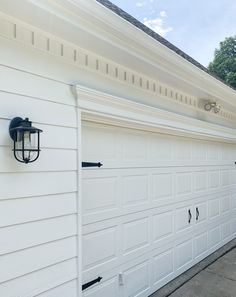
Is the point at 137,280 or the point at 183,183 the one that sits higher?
the point at 183,183

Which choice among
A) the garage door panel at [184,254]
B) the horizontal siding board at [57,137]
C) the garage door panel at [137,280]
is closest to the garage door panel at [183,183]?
the garage door panel at [184,254]

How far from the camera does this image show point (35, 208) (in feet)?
6.55

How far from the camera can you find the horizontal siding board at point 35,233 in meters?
1.83

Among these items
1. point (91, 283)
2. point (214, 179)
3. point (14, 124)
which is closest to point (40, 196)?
point (14, 124)

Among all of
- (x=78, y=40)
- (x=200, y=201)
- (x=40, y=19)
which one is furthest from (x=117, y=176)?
(x=200, y=201)

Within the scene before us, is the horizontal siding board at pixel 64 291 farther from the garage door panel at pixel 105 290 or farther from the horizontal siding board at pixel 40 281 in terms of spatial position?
the garage door panel at pixel 105 290

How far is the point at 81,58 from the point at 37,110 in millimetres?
663

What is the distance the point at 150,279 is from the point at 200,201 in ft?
5.35

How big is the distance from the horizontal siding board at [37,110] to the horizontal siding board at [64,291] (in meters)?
1.27

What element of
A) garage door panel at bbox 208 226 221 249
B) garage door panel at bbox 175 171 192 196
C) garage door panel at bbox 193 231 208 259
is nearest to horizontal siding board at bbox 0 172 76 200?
garage door panel at bbox 175 171 192 196

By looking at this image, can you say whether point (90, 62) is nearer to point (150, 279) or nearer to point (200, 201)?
point (150, 279)

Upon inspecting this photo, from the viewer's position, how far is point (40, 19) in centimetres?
191

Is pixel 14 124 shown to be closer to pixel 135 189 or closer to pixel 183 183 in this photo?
pixel 135 189

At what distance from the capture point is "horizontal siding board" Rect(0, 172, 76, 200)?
1.85 m
